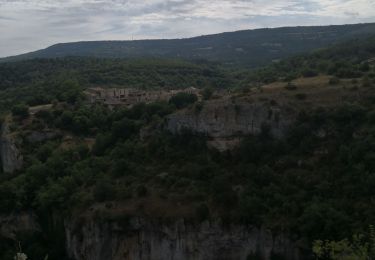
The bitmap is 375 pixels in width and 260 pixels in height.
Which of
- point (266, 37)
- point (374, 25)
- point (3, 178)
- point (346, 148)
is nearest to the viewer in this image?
point (346, 148)

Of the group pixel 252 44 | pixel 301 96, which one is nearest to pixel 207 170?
pixel 301 96

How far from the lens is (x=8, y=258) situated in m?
32.2

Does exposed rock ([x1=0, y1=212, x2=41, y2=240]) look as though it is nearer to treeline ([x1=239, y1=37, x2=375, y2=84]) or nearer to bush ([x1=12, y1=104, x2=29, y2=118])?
bush ([x1=12, y1=104, x2=29, y2=118])

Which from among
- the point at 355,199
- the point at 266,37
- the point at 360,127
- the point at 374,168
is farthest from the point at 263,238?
the point at 266,37

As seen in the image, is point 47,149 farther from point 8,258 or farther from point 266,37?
point 266,37

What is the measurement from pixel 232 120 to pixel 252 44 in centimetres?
12591

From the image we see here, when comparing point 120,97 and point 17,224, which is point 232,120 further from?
point 120,97

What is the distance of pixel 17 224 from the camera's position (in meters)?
35.6

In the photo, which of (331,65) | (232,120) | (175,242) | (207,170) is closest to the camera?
(175,242)

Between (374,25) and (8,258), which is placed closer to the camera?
(8,258)

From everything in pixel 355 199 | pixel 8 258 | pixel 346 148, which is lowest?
pixel 8 258

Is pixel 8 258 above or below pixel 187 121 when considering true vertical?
below

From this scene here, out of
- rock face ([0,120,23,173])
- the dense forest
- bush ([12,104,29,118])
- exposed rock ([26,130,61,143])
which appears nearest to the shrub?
the dense forest

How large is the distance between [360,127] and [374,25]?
378 feet
